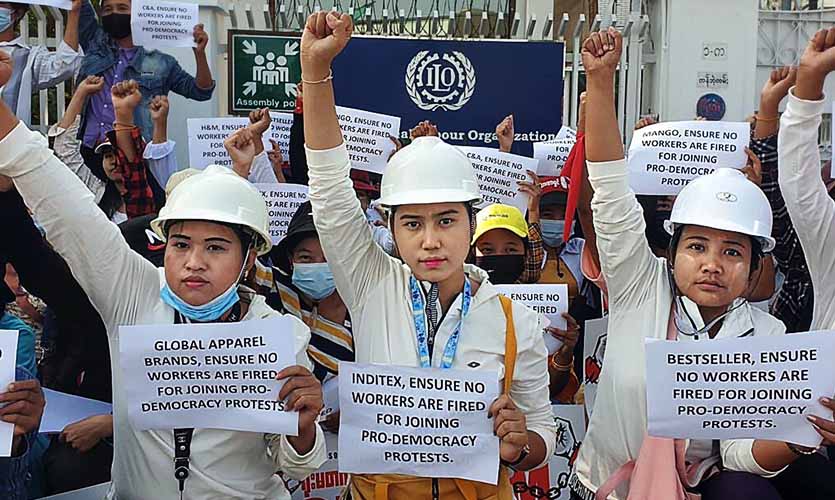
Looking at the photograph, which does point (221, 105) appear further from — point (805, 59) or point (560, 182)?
point (805, 59)

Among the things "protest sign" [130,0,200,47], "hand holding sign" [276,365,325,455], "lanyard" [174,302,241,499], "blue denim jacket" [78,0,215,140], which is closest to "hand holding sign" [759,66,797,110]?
"hand holding sign" [276,365,325,455]

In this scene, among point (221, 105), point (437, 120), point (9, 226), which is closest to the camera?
point (9, 226)

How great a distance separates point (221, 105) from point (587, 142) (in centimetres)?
616

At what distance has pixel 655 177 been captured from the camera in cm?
481

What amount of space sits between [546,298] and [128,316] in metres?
2.06

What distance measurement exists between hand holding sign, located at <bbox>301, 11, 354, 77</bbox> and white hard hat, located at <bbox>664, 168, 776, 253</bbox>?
137cm

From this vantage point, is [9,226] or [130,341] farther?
[9,226]

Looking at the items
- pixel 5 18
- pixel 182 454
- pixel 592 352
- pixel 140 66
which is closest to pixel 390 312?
pixel 182 454

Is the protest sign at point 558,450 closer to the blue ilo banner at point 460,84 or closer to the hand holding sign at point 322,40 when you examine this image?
the hand holding sign at point 322,40

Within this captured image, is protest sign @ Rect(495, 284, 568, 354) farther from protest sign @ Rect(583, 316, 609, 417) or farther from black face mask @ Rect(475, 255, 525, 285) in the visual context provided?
black face mask @ Rect(475, 255, 525, 285)

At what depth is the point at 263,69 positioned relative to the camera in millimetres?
7910

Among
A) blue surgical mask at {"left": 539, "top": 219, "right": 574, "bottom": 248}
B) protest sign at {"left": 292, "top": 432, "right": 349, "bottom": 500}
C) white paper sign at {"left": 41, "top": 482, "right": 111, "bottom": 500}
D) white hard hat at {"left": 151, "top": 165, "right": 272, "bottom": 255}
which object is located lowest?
protest sign at {"left": 292, "top": 432, "right": 349, "bottom": 500}

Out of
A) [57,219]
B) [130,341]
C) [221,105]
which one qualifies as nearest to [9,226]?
[57,219]

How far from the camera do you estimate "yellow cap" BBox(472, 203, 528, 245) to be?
5000 mm
